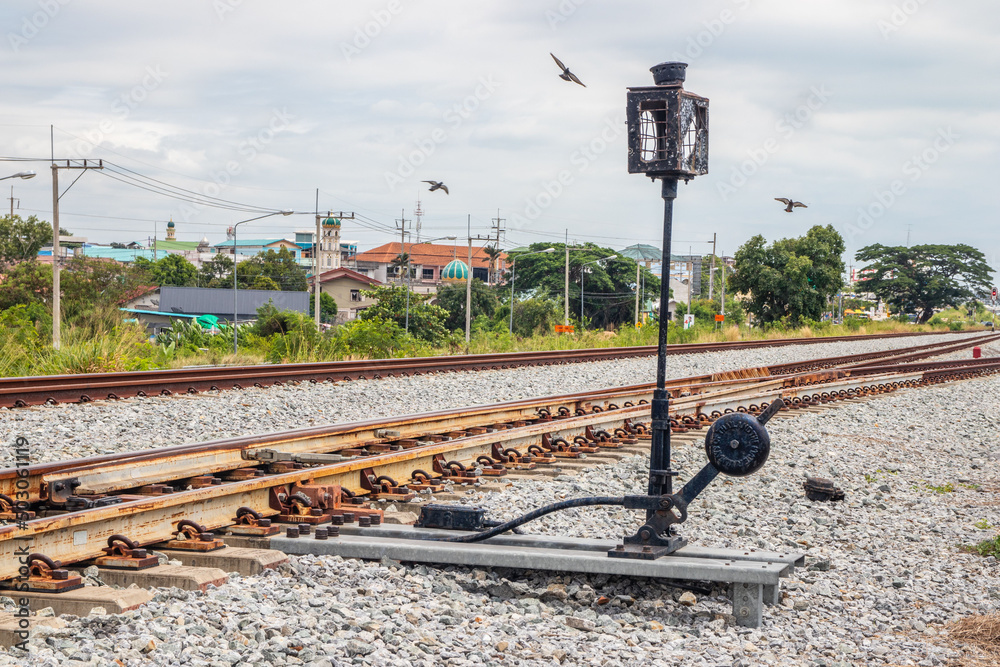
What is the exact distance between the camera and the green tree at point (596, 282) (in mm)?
71875

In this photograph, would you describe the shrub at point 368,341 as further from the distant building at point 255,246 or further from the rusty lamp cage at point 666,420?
the distant building at point 255,246

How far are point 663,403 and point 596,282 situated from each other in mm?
67689

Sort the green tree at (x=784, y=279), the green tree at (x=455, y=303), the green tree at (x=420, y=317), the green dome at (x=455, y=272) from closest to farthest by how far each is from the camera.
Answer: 1. the green tree at (x=420, y=317)
2. the green tree at (x=784, y=279)
3. the green tree at (x=455, y=303)
4. the green dome at (x=455, y=272)

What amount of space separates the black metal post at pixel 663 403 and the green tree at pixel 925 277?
298ft

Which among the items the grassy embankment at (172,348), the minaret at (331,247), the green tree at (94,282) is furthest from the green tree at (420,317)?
the minaret at (331,247)

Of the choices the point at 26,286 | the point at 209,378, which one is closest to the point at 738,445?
the point at 209,378

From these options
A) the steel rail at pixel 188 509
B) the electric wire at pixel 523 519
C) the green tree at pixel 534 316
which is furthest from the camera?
the green tree at pixel 534 316

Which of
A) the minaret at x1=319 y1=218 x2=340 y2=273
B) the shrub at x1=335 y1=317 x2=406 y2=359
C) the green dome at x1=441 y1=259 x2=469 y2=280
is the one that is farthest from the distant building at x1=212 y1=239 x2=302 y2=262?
the shrub at x1=335 y1=317 x2=406 y2=359

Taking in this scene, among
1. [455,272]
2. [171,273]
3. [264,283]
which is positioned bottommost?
[264,283]

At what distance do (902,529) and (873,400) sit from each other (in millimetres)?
8812

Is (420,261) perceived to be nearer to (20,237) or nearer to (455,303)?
(20,237)

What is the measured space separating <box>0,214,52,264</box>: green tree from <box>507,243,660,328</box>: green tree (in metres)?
37.7

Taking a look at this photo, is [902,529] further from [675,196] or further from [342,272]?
[342,272]

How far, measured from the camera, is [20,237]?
73.3m
